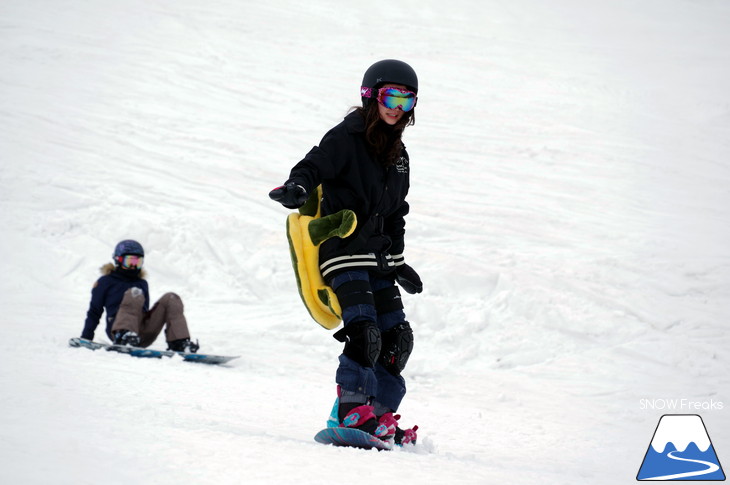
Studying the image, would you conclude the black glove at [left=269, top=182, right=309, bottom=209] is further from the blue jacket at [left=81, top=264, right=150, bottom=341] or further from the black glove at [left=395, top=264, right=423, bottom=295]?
the blue jacket at [left=81, top=264, right=150, bottom=341]

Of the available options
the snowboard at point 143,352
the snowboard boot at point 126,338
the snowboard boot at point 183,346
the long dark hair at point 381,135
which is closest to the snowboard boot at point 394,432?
the long dark hair at point 381,135

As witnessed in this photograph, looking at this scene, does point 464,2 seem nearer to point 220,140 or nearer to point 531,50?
point 531,50

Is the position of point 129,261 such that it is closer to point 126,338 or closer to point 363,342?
point 126,338

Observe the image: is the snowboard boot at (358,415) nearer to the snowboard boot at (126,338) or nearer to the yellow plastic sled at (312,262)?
the yellow plastic sled at (312,262)

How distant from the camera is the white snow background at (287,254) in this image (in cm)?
382

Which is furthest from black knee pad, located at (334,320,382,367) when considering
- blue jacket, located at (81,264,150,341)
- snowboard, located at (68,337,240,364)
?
blue jacket, located at (81,264,150,341)

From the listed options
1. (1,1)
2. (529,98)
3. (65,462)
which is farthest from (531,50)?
(65,462)

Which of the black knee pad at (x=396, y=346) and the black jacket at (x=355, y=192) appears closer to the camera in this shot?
the black jacket at (x=355, y=192)

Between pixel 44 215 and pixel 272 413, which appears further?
pixel 44 215

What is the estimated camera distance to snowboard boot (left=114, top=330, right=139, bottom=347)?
7055mm

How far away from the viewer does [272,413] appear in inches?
200

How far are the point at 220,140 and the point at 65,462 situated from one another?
1301 cm

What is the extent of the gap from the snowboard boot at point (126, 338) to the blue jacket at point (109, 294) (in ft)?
0.46

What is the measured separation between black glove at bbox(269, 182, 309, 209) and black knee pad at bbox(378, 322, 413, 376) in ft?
3.22
